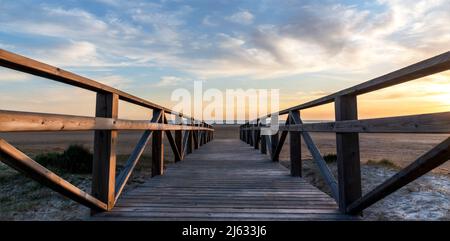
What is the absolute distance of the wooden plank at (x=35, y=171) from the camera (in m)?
1.63

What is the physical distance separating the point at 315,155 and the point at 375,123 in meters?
1.61

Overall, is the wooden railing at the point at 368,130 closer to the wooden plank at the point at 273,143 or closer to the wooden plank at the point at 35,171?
the wooden plank at the point at 35,171

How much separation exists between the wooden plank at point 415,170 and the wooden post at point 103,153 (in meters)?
2.48

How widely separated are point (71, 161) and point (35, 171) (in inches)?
322

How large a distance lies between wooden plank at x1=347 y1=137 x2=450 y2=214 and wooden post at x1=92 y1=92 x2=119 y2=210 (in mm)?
2483

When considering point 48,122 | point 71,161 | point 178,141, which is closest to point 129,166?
point 48,122

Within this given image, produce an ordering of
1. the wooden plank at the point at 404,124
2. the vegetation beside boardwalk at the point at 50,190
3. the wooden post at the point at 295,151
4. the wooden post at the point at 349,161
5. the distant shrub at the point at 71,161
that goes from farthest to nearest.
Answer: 1. the distant shrub at the point at 71,161
2. the vegetation beside boardwalk at the point at 50,190
3. the wooden post at the point at 295,151
4. the wooden post at the point at 349,161
5. the wooden plank at the point at 404,124

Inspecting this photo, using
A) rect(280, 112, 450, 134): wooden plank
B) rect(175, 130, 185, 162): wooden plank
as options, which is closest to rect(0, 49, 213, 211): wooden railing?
rect(280, 112, 450, 134): wooden plank

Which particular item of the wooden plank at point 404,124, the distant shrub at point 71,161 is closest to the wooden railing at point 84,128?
the wooden plank at point 404,124

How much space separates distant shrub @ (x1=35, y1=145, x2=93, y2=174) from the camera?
8.85 metres

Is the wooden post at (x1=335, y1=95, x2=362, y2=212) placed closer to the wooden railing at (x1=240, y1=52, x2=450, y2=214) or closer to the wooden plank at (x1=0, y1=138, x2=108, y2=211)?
the wooden railing at (x1=240, y1=52, x2=450, y2=214)

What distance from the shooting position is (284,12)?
741 centimetres

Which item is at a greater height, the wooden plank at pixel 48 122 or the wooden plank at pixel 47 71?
the wooden plank at pixel 47 71
